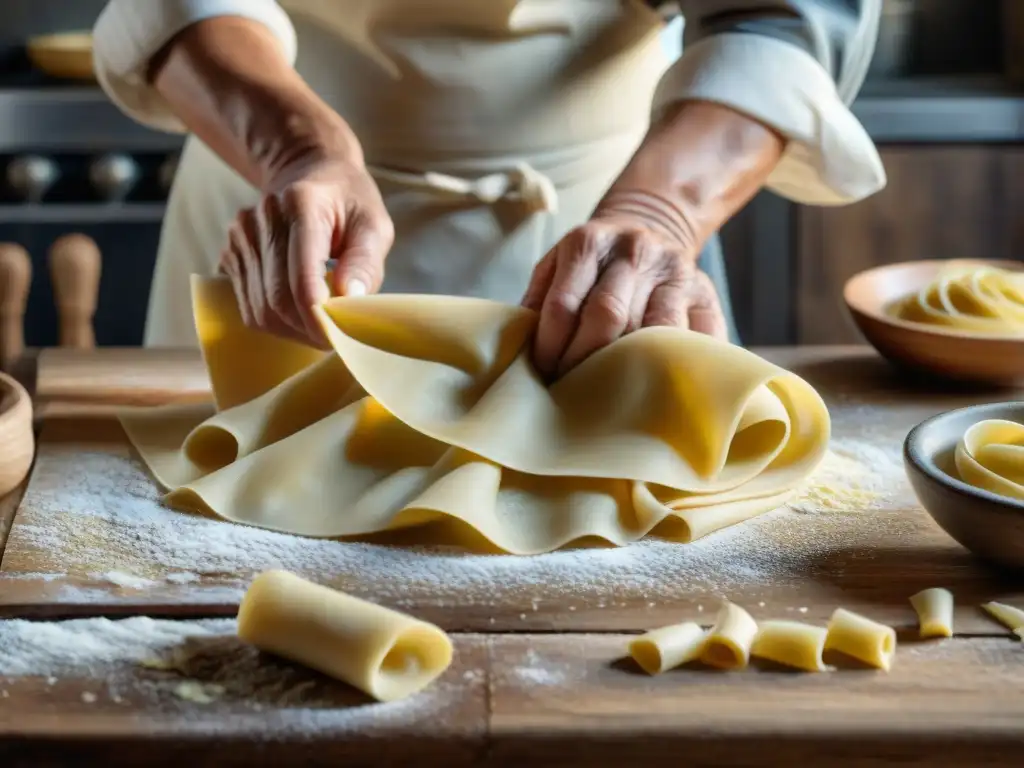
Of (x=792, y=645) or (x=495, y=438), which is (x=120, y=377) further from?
(x=792, y=645)

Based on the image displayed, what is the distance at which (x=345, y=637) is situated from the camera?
2.29 ft

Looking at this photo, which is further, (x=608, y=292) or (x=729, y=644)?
(x=608, y=292)

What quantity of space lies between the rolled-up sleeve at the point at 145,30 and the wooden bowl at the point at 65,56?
3.81ft

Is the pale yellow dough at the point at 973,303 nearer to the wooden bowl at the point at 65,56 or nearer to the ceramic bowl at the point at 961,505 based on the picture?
the ceramic bowl at the point at 961,505

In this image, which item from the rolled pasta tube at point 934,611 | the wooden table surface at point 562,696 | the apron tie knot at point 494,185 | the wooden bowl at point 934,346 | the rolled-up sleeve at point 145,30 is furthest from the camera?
the apron tie knot at point 494,185

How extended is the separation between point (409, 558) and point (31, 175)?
1.87 meters

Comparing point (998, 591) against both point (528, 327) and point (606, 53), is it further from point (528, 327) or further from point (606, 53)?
point (606, 53)

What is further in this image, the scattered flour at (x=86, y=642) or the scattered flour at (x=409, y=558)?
the scattered flour at (x=409, y=558)

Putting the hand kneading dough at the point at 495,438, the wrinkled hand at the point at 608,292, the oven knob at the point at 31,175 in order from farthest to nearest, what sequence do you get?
the oven knob at the point at 31,175 → the wrinkled hand at the point at 608,292 → the hand kneading dough at the point at 495,438

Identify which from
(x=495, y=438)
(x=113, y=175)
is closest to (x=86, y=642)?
(x=495, y=438)

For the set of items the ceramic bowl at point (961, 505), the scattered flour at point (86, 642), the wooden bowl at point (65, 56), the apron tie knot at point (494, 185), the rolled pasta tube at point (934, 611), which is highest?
the ceramic bowl at point (961, 505)

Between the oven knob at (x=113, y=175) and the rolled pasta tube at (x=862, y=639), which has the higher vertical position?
the rolled pasta tube at (x=862, y=639)

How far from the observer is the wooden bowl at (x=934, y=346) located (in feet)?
3.95

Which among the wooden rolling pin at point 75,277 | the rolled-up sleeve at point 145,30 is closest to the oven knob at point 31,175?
the wooden rolling pin at point 75,277
